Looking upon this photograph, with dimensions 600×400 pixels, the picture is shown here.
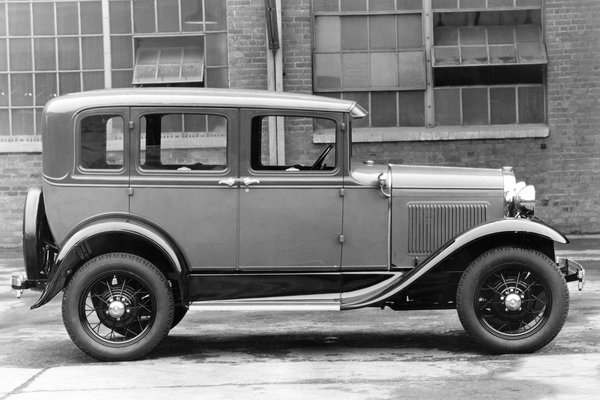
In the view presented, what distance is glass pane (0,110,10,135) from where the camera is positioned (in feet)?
55.7

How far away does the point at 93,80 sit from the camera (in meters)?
16.9

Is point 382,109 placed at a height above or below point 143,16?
below

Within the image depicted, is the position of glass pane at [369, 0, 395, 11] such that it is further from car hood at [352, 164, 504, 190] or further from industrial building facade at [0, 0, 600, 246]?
car hood at [352, 164, 504, 190]

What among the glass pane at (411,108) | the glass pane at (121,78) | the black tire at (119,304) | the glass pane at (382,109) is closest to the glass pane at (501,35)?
the glass pane at (411,108)

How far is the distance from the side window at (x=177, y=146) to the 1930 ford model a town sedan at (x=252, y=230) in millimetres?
16

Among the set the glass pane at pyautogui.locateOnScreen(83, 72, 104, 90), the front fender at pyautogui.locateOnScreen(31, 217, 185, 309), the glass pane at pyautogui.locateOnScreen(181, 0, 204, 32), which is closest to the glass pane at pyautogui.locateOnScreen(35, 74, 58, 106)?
the glass pane at pyautogui.locateOnScreen(83, 72, 104, 90)

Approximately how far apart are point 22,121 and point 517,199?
35.5 feet

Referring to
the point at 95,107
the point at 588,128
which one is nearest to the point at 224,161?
the point at 95,107

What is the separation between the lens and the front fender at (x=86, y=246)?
7.68m

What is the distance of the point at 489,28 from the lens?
1656 cm

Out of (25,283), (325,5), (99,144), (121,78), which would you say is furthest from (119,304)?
(325,5)

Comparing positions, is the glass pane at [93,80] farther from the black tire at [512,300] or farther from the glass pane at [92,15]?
the black tire at [512,300]

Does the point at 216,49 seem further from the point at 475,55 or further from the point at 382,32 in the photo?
the point at 475,55

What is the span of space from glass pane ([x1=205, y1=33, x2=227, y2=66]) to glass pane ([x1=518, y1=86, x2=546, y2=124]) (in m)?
4.44
